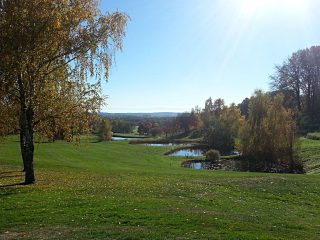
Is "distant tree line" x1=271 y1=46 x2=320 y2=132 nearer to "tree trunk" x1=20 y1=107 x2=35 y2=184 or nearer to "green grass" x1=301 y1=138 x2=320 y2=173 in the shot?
"green grass" x1=301 y1=138 x2=320 y2=173

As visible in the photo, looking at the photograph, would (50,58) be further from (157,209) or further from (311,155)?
(311,155)

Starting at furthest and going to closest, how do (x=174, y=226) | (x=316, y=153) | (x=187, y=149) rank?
1. (x=187, y=149)
2. (x=316, y=153)
3. (x=174, y=226)

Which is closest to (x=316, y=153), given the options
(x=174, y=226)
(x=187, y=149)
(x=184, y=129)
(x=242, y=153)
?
(x=242, y=153)

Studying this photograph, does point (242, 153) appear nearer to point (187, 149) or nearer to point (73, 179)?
point (187, 149)

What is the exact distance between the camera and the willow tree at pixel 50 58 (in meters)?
15.2

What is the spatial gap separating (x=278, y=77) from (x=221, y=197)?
6832 cm

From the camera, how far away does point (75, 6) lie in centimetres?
1708

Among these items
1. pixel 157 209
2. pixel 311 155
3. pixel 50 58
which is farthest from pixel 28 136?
pixel 311 155

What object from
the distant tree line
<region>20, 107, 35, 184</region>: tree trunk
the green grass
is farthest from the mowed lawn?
the distant tree line

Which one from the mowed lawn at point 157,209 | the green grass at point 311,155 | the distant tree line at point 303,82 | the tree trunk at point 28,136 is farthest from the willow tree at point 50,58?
the distant tree line at point 303,82

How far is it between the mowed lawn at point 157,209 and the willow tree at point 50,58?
3187mm

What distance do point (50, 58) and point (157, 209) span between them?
8361mm

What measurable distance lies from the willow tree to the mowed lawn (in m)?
3.19

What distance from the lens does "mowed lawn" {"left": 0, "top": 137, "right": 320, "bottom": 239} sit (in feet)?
31.4
